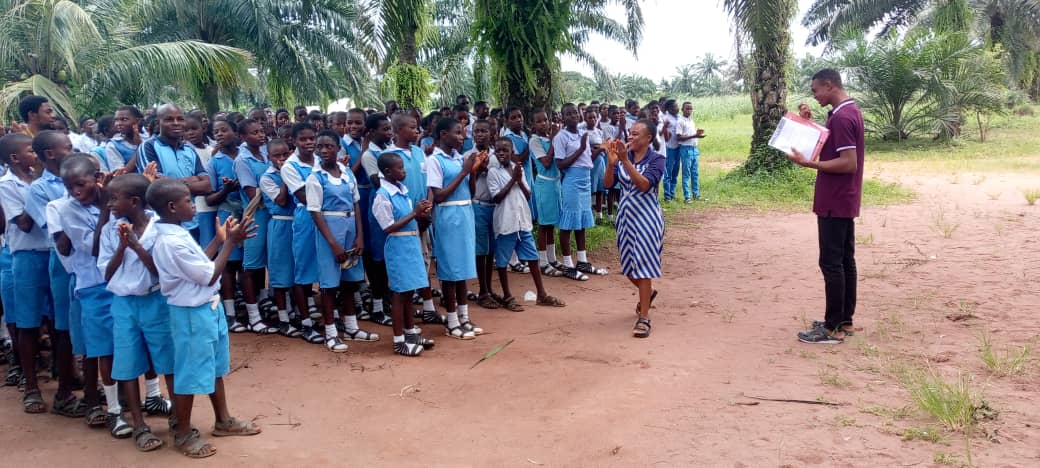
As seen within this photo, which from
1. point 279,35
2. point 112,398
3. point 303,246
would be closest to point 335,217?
point 303,246

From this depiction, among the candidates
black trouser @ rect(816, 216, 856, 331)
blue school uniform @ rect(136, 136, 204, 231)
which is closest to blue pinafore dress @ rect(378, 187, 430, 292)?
blue school uniform @ rect(136, 136, 204, 231)

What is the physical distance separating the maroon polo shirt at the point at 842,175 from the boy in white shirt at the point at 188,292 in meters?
3.74

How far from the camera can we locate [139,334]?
12.2 ft

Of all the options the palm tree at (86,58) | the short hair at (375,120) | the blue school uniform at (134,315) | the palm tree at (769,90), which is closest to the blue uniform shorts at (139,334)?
the blue school uniform at (134,315)

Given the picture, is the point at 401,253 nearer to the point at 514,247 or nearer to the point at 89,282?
the point at 514,247

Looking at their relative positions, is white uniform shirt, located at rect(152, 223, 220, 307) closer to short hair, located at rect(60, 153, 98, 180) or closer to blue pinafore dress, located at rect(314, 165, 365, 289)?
short hair, located at rect(60, 153, 98, 180)

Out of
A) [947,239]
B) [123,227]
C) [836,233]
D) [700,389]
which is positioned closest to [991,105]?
[947,239]

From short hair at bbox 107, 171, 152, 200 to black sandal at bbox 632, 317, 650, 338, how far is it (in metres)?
3.38

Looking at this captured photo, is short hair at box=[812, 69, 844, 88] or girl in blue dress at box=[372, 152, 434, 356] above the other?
short hair at box=[812, 69, 844, 88]

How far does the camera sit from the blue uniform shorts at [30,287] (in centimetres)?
425

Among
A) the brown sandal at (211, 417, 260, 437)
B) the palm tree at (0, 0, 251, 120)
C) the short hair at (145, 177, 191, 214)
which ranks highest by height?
the palm tree at (0, 0, 251, 120)

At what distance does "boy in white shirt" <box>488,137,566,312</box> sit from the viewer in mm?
6277

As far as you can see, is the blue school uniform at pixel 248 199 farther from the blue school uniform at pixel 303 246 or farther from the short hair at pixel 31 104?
the short hair at pixel 31 104

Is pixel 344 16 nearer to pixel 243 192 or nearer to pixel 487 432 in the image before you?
pixel 243 192
